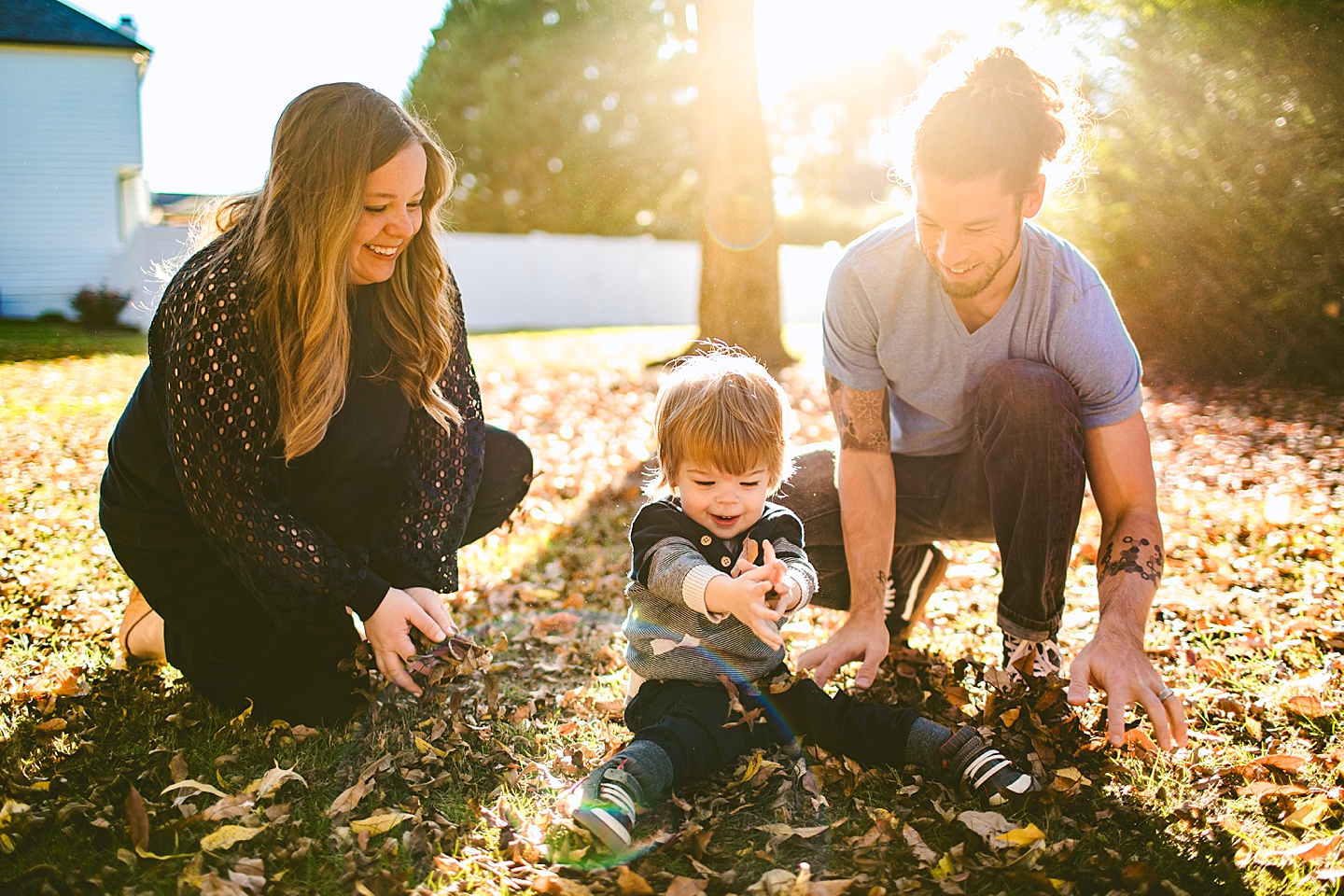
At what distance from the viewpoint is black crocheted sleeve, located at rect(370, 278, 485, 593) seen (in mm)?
2840

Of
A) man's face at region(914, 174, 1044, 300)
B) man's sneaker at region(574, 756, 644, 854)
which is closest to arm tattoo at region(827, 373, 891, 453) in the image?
man's face at region(914, 174, 1044, 300)

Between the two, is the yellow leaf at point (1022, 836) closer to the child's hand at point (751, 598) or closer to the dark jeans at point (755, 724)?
the dark jeans at point (755, 724)

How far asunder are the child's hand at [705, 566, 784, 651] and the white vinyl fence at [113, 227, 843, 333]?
16583 mm

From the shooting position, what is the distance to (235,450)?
2.49m

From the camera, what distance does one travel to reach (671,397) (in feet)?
8.35

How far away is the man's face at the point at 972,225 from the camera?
2.60 meters

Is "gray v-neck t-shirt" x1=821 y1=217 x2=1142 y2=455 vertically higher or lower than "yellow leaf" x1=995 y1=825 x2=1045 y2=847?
higher

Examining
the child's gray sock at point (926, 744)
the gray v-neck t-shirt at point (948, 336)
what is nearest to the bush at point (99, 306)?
the gray v-neck t-shirt at point (948, 336)

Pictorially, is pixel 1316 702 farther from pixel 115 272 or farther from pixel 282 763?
pixel 115 272

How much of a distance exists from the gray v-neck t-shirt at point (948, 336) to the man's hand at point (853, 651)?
72 centimetres

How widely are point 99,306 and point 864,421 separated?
8.15 m

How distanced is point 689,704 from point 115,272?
8.62 metres

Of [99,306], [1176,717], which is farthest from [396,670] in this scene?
[99,306]

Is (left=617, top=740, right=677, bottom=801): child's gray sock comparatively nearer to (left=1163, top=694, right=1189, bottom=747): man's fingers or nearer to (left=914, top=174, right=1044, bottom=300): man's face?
(left=1163, top=694, right=1189, bottom=747): man's fingers
